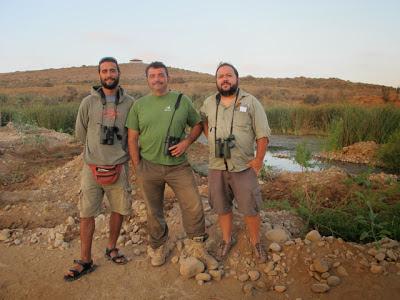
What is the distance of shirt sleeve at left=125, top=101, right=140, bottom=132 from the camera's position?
3551 mm

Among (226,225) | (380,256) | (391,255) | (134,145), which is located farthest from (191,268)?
(391,255)

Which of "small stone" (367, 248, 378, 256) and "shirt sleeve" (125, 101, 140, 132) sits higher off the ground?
"shirt sleeve" (125, 101, 140, 132)

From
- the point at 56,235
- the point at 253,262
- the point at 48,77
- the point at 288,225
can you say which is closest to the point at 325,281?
the point at 253,262

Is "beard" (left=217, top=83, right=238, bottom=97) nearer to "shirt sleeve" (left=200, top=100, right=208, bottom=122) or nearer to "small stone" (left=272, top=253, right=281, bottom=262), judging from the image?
"shirt sleeve" (left=200, top=100, right=208, bottom=122)

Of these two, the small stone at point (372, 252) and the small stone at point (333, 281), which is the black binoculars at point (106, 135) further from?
the small stone at point (372, 252)

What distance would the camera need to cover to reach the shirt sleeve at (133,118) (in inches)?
140

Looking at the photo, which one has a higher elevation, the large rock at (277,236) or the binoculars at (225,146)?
the binoculars at (225,146)

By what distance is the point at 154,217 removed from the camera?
375 centimetres

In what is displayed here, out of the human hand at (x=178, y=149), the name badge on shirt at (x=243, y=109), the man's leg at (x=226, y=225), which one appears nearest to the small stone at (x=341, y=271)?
the man's leg at (x=226, y=225)

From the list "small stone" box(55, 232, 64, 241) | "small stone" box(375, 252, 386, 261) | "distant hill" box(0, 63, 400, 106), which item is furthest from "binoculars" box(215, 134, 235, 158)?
"distant hill" box(0, 63, 400, 106)

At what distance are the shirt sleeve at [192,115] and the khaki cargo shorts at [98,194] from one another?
0.72m

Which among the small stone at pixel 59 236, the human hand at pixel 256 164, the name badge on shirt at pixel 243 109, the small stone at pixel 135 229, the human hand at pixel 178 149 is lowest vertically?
the small stone at pixel 59 236

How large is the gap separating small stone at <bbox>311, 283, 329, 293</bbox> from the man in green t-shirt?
89 centimetres

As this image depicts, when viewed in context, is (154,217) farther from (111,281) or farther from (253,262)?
(253,262)
